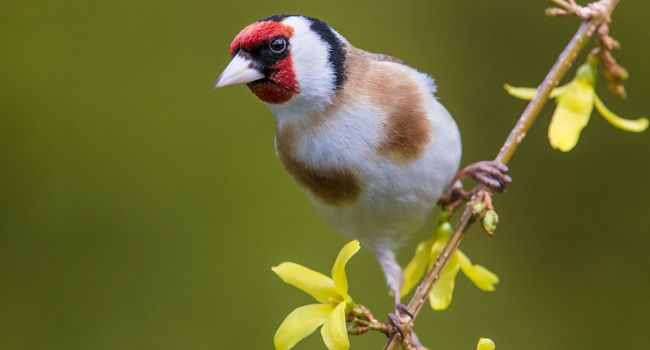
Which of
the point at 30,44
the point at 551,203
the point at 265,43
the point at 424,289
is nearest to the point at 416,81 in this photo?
the point at 265,43

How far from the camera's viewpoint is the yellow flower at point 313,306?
1578 mm

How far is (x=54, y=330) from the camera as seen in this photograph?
317 centimetres

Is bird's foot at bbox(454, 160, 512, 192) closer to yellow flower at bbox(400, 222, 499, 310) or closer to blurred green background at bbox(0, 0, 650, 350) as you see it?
yellow flower at bbox(400, 222, 499, 310)

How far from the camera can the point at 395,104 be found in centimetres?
195

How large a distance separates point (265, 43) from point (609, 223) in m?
1.98

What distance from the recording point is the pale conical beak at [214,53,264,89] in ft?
5.65

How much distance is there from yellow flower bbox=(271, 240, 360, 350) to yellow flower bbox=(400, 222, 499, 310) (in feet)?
0.70

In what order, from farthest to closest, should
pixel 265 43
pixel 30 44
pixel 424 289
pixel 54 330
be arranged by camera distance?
pixel 30 44, pixel 54 330, pixel 265 43, pixel 424 289

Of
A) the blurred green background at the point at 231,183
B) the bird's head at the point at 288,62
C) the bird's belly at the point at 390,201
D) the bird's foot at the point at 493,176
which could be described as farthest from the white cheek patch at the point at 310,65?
the blurred green background at the point at 231,183

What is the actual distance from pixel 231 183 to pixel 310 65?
4.77 feet

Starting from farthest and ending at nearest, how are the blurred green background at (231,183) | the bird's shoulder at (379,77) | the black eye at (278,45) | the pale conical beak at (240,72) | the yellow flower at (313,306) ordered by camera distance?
the blurred green background at (231,183), the bird's shoulder at (379,77), the black eye at (278,45), the pale conical beak at (240,72), the yellow flower at (313,306)

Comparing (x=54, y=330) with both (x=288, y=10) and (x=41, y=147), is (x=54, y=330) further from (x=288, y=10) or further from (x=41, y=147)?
(x=288, y=10)

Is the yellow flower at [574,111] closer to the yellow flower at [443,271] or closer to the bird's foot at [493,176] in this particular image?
the bird's foot at [493,176]

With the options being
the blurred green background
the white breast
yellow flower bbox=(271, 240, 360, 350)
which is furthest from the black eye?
the blurred green background
